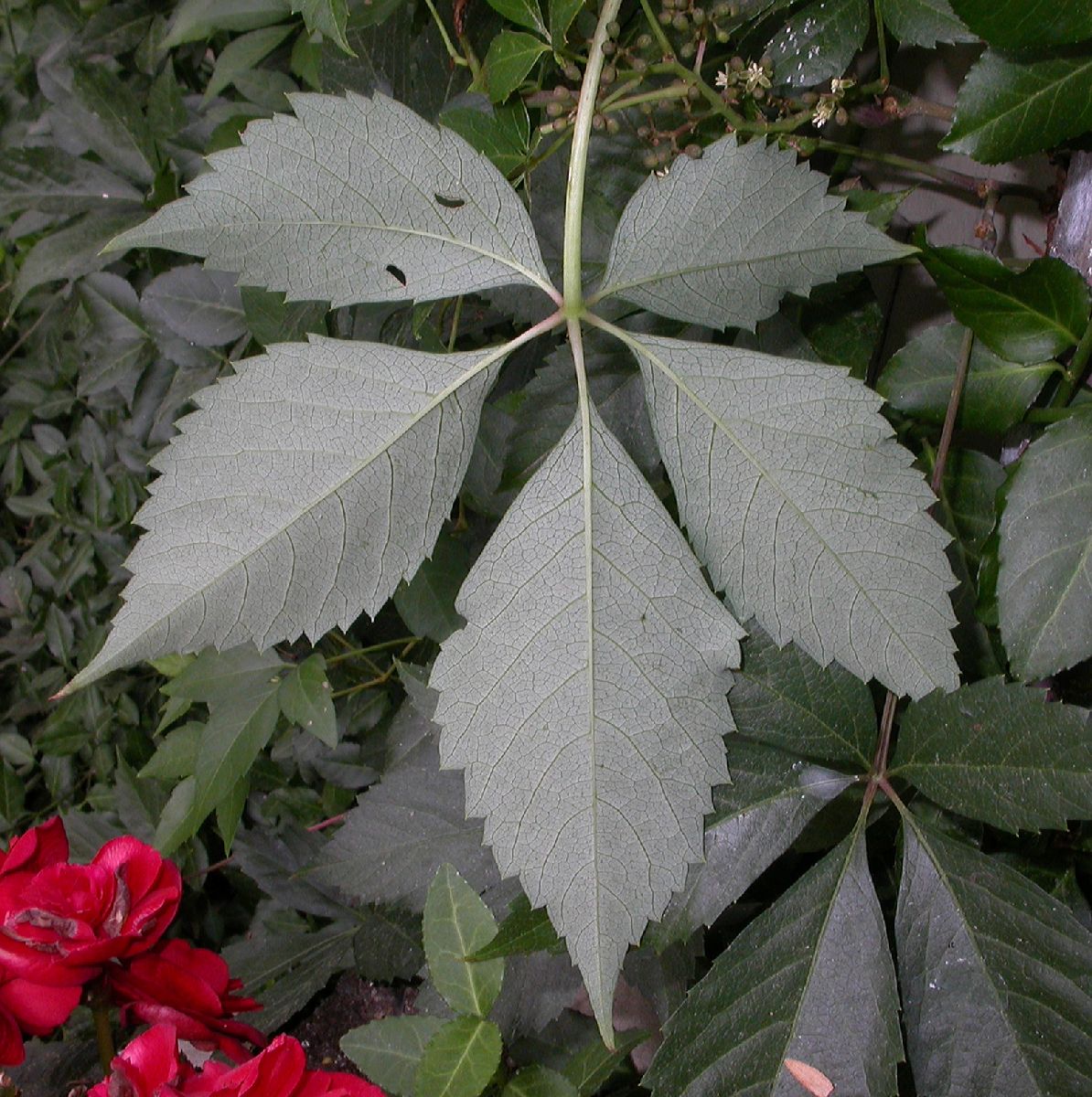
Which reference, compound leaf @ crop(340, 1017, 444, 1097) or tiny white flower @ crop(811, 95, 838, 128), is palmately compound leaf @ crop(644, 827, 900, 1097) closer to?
compound leaf @ crop(340, 1017, 444, 1097)

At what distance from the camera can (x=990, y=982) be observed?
47 centimetres

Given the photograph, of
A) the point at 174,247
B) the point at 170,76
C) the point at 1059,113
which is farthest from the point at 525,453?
the point at 170,76

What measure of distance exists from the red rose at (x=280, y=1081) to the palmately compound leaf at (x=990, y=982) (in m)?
0.29

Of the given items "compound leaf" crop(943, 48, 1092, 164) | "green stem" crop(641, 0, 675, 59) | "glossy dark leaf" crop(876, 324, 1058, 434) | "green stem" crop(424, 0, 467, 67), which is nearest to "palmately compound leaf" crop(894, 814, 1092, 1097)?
"glossy dark leaf" crop(876, 324, 1058, 434)

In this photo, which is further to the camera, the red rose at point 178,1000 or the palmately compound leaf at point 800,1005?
the red rose at point 178,1000

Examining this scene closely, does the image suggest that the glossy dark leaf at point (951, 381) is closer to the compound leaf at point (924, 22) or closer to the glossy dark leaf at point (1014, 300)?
the glossy dark leaf at point (1014, 300)

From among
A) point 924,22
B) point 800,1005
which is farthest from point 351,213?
point 800,1005

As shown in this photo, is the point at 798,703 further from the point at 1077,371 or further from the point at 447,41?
the point at 447,41

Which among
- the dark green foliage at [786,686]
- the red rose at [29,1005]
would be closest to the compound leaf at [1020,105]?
the dark green foliage at [786,686]

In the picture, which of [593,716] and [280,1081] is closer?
[593,716]

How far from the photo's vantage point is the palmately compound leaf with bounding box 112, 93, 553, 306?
0.46 m

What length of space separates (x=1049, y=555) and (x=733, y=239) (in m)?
0.21

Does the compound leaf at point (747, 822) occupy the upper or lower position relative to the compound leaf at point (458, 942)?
upper

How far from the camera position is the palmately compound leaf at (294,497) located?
40cm
